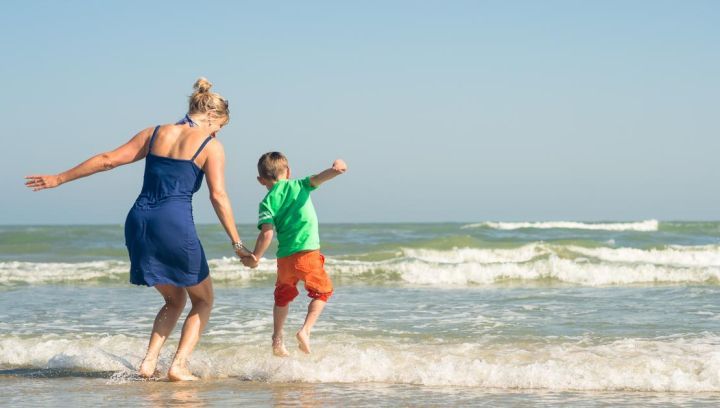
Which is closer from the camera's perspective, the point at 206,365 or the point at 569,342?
the point at 206,365

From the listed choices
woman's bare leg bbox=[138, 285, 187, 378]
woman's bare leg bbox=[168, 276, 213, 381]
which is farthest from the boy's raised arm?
woman's bare leg bbox=[138, 285, 187, 378]

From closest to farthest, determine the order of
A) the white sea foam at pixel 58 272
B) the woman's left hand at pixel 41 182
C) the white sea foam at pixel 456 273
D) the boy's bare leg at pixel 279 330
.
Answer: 1. the woman's left hand at pixel 41 182
2. the boy's bare leg at pixel 279 330
3. the white sea foam at pixel 456 273
4. the white sea foam at pixel 58 272

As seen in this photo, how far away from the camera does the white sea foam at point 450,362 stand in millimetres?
5484

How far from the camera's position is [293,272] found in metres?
6.05

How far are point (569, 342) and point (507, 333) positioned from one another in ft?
2.26

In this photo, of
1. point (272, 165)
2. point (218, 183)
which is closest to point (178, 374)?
point (218, 183)

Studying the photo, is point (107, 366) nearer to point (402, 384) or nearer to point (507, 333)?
point (402, 384)

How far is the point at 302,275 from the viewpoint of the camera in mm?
6039

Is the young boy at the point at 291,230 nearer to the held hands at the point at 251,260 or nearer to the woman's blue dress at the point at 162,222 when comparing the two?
the held hands at the point at 251,260

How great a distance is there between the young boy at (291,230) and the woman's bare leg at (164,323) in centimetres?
73

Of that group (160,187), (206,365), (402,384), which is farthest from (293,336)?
(160,187)

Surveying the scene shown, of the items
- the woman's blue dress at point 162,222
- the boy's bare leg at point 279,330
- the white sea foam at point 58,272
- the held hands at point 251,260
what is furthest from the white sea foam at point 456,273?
the woman's blue dress at point 162,222

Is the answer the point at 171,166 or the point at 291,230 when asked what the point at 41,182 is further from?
the point at 291,230

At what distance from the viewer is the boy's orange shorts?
602 cm
